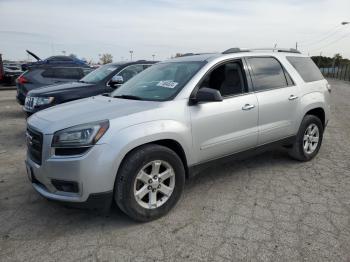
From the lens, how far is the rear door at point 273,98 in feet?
14.0

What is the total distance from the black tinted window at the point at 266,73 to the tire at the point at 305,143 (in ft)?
2.45

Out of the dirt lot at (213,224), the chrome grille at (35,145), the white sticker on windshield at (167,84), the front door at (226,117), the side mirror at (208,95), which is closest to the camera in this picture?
the dirt lot at (213,224)

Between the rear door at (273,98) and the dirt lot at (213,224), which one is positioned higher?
the rear door at (273,98)

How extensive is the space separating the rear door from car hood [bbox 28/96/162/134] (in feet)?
5.21

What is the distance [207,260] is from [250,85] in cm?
236

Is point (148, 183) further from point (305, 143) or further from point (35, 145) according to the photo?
point (305, 143)

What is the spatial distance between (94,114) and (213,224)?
Result: 1.64 metres

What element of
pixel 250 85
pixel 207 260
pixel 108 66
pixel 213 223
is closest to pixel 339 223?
pixel 213 223

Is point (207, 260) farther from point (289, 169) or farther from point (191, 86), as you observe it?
point (289, 169)

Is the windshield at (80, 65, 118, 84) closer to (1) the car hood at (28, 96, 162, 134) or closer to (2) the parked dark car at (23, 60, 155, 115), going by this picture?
(2) the parked dark car at (23, 60, 155, 115)

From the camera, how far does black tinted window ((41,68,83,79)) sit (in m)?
9.71

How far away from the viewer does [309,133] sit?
5.11m

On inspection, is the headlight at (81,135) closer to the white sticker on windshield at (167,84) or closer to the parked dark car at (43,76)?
the white sticker on windshield at (167,84)

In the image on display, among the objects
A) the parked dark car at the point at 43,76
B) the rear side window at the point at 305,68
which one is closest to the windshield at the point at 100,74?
the parked dark car at the point at 43,76
